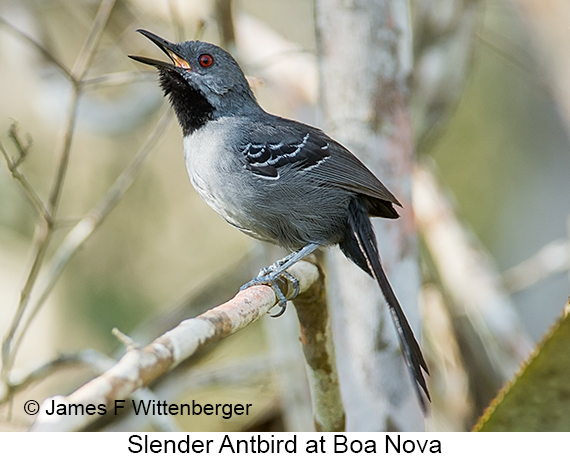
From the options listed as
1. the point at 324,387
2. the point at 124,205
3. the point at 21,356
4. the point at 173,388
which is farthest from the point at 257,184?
the point at 124,205

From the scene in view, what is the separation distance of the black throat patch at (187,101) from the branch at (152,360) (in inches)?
53.0

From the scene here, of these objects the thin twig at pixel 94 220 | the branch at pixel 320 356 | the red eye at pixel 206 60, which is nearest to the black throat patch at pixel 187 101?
the red eye at pixel 206 60

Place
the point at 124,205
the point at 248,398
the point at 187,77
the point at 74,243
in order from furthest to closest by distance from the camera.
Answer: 1. the point at 124,205
2. the point at 248,398
3. the point at 74,243
4. the point at 187,77

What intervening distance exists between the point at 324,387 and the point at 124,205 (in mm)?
5126

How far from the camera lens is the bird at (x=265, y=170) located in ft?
9.80

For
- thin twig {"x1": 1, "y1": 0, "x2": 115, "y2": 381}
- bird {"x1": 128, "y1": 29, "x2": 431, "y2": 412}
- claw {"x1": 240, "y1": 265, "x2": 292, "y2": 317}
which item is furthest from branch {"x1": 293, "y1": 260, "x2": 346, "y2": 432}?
thin twig {"x1": 1, "y1": 0, "x2": 115, "y2": 381}

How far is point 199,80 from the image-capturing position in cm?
322

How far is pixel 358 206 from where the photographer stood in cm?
317

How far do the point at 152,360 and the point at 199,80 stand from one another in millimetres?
1930

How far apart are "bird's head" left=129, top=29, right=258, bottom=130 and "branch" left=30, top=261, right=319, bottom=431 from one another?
139 cm

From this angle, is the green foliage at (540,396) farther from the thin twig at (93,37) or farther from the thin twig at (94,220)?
→ the thin twig at (93,37)

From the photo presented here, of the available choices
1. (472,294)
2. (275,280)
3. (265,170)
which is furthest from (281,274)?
(472,294)

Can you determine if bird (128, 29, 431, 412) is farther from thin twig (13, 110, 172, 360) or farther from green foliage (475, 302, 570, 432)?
green foliage (475, 302, 570, 432)
